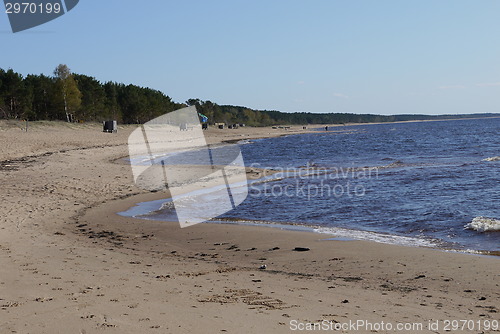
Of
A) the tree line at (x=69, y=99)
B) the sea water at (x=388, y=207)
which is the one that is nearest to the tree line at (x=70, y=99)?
the tree line at (x=69, y=99)

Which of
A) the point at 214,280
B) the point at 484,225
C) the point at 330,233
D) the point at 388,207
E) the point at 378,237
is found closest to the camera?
the point at 214,280

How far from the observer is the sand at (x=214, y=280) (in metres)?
5.95

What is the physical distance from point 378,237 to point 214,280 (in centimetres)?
553

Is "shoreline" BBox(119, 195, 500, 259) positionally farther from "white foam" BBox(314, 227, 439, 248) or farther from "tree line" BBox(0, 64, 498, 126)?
"tree line" BBox(0, 64, 498, 126)

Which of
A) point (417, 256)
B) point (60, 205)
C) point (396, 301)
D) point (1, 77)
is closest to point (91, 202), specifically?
point (60, 205)

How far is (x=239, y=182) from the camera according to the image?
24984 mm

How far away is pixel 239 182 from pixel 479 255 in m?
15.7

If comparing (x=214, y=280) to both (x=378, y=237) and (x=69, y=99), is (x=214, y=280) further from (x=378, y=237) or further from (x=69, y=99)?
(x=69, y=99)

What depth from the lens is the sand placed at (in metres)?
5.95

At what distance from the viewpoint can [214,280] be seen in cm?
811

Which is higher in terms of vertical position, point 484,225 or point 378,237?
point 484,225

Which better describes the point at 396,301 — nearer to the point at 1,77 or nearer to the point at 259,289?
the point at 259,289

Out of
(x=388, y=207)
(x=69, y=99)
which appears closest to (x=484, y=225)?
(x=388, y=207)

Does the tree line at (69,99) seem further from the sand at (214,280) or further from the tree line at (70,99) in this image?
the sand at (214,280)
